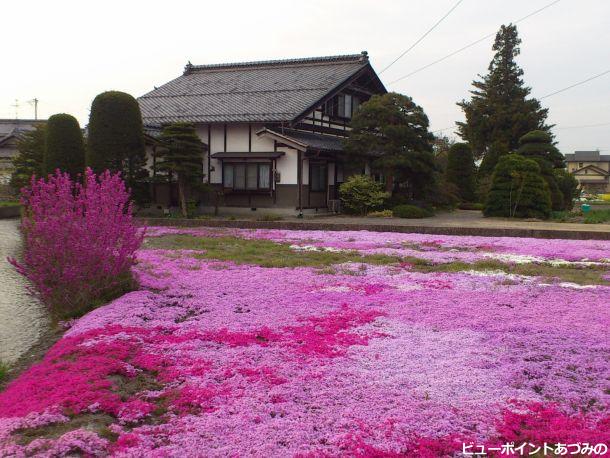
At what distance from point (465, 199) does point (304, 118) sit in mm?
13869

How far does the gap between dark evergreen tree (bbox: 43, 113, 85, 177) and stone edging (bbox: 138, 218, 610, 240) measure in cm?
464

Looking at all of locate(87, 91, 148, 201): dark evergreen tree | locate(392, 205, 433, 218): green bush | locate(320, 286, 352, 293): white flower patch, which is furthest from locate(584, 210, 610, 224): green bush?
locate(87, 91, 148, 201): dark evergreen tree

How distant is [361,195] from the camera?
907 inches

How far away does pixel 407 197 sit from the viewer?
25.3m

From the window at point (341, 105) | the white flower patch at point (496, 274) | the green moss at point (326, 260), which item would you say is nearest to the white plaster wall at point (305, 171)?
the window at point (341, 105)

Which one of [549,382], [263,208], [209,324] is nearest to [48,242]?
[209,324]

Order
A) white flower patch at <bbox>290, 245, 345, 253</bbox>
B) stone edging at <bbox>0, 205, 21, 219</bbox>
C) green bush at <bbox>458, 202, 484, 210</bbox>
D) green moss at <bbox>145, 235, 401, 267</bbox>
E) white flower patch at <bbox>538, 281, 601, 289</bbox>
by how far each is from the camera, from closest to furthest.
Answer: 1. white flower patch at <bbox>538, 281, 601, 289</bbox>
2. green moss at <bbox>145, 235, 401, 267</bbox>
3. white flower patch at <bbox>290, 245, 345, 253</bbox>
4. stone edging at <bbox>0, 205, 21, 219</bbox>
5. green bush at <bbox>458, 202, 484, 210</bbox>

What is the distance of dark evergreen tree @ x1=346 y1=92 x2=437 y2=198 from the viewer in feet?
72.0

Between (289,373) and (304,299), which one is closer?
(289,373)

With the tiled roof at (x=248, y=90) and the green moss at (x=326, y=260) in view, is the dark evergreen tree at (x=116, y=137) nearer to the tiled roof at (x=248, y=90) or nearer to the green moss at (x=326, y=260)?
the tiled roof at (x=248, y=90)

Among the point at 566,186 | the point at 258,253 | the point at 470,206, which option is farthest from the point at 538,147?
the point at 258,253

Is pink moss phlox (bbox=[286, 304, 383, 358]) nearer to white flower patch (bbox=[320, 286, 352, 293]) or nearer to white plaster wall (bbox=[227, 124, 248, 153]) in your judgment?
white flower patch (bbox=[320, 286, 352, 293])

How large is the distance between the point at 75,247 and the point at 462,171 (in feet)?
96.1

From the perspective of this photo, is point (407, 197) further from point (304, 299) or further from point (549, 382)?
point (549, 382)
